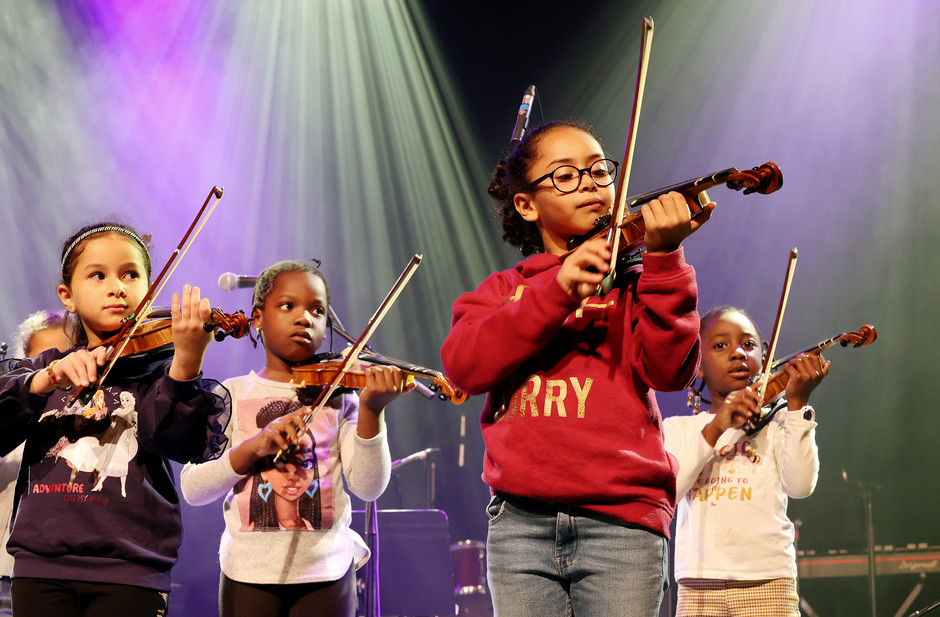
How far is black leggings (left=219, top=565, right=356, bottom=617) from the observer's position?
6.28 feet

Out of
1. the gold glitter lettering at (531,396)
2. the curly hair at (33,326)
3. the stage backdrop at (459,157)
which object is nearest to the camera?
the gold glitter lettering at (531,396)

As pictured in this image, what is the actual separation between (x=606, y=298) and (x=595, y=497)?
35 cm

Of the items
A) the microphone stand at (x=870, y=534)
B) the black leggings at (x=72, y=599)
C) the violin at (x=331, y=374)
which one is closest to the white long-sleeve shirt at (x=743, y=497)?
the violin at (x=331, y=374)

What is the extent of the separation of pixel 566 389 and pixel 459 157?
3663 millimetres

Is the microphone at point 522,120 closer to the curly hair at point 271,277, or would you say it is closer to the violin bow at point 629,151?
the curly hair at point 271,277

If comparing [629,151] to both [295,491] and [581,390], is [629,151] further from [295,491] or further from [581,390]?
[295,491]

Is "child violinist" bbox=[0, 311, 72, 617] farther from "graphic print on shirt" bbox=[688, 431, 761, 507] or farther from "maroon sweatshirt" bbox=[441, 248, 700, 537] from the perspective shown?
"graphic print on shirt" bbox=[688, 431, 761, 507]

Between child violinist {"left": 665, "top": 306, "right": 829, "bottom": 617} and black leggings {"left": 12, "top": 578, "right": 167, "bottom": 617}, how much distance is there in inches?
55.6

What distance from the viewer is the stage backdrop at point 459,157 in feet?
14.0

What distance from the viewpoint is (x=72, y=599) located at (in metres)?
1.60

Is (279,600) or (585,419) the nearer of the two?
(585,419)

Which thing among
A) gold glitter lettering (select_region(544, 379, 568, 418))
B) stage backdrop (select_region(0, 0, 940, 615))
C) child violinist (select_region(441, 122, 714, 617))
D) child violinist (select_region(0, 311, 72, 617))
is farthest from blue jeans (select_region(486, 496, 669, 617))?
stage backdrop (select_region(0, 0, 940, 615))

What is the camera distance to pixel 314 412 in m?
1.98

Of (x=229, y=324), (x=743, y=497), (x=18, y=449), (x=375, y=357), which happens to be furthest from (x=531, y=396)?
(x=18, y=449)
